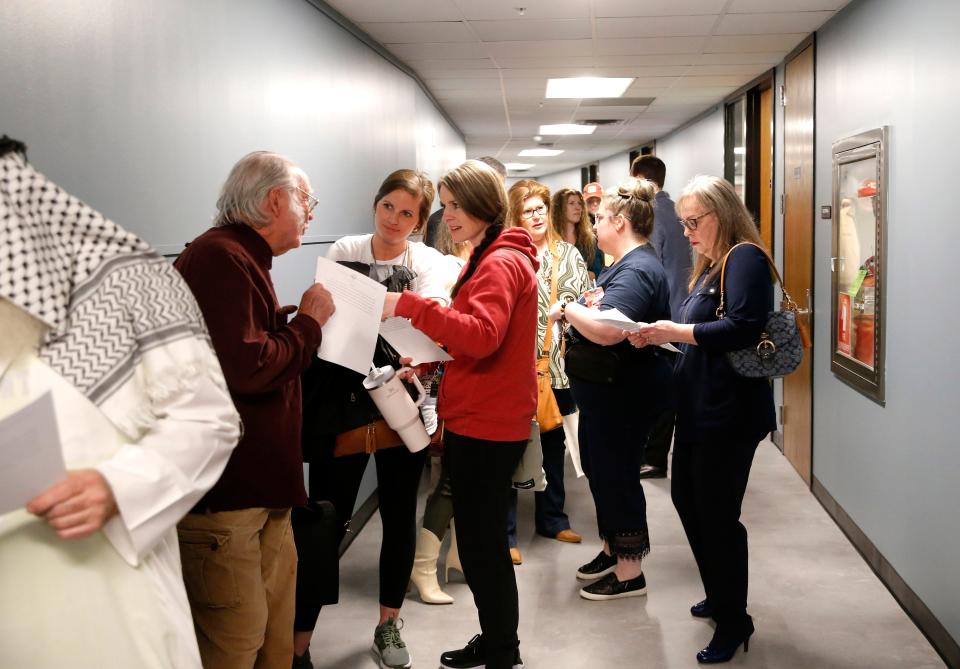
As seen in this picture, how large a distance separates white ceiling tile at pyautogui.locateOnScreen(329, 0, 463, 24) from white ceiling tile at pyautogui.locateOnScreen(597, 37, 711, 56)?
47.4 inches

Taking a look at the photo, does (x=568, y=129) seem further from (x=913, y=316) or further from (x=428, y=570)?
(x=428, y=570)

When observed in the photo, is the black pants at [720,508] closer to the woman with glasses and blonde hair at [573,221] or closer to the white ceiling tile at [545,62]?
the woman with glasses and blonde hair at [573,221]

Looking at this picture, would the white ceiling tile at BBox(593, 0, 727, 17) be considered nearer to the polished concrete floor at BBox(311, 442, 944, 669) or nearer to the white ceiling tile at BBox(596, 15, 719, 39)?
the white ceiling tile at BBox(596, 15, 719, 39)

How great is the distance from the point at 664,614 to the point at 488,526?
1192mm

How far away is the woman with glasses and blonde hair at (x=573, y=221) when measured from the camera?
447 centimetres

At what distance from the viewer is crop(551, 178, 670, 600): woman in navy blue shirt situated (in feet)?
9.99

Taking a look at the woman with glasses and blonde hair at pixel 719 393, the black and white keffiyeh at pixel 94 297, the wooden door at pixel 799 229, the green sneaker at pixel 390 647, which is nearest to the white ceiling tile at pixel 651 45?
the wooden door at pixel 799 229

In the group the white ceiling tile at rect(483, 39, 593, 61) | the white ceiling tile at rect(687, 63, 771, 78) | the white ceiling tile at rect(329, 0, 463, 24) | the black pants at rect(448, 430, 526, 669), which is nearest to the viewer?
the black pants at rect(448, 430, 526, 669)

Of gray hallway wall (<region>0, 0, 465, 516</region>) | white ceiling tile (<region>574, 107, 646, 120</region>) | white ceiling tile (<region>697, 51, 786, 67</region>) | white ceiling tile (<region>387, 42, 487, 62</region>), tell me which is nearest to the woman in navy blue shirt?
gray hallway wall (<region>0, 0, 465, 516</region>)

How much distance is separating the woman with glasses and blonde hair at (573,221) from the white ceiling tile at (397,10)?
41.7 inches

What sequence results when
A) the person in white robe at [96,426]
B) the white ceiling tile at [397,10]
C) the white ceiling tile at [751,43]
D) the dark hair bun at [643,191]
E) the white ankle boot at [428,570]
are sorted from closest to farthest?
the person in white robe at [96,426], the dark hair bun at [643,191], the white ankle boot at [428,570], the white ceiling tile at [397,10], the white ceiling tile at [751,43]

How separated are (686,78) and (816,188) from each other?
7.24 feet

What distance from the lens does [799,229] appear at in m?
5.29

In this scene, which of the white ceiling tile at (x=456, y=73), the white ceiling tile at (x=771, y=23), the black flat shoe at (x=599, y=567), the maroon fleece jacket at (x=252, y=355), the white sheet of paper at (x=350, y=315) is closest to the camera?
the maroon fleece jacket at (x=252, y=355)
